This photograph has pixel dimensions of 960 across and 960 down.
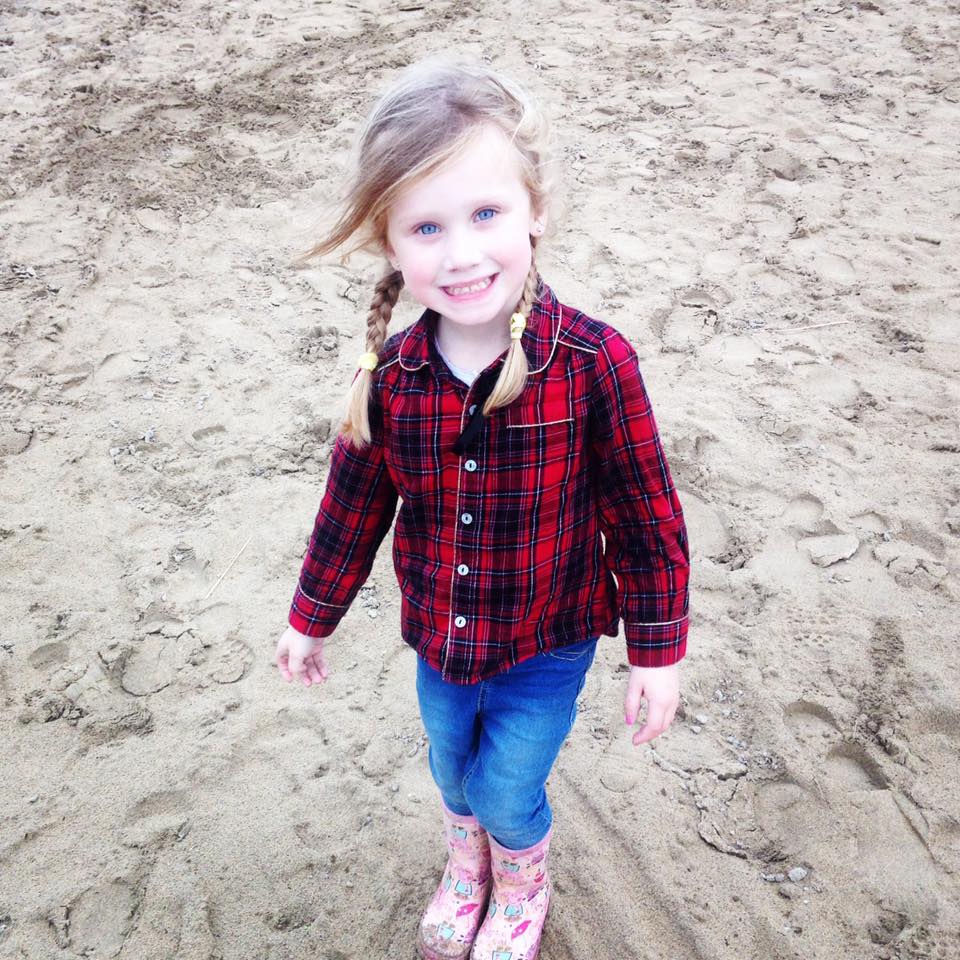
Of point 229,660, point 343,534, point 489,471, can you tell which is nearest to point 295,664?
point 343,534

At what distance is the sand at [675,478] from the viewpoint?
74.7 inches

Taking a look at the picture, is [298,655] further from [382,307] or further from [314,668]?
[382,307]

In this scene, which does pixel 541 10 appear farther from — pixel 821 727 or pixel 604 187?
pixel 821 727

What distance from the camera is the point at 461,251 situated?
4.00 feet

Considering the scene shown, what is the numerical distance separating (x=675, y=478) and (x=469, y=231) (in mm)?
1724

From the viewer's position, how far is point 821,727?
83.6 inches

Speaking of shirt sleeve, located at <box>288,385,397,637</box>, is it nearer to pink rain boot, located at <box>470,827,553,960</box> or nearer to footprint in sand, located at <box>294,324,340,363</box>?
pink rain boot, located at <box>470,827,553,960</box>

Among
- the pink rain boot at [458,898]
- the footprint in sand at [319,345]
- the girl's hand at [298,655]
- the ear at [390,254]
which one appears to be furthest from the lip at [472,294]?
the footprint in sand at [319,345]

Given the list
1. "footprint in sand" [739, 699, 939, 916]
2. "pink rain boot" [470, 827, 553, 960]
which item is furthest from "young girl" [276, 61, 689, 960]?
"footprint in sand" [739, 699, 939, 916]

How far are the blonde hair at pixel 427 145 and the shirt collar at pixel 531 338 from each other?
0.8 inches

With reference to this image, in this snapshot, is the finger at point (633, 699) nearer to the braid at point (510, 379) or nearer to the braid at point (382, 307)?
the braid at point (510, 379)

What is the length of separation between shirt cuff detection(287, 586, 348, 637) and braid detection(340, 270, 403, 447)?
0.34 meters

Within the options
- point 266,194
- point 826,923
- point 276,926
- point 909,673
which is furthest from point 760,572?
point 266,194

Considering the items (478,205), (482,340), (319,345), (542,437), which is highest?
(478,205)
